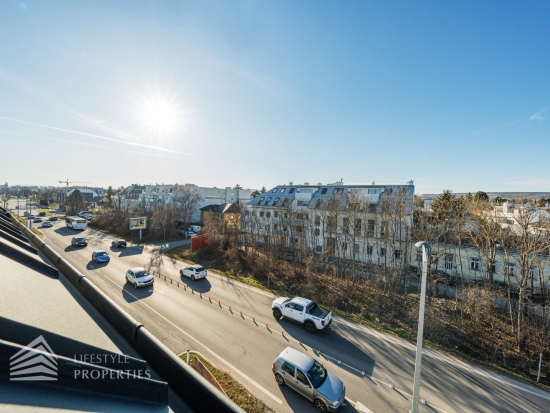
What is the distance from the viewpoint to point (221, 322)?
47.7 feet

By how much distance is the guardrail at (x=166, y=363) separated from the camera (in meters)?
1.64

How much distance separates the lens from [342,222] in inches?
1015

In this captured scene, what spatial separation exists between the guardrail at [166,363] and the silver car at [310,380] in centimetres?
873

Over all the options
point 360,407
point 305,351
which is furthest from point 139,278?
point 360,407

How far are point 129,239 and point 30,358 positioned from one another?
43842 millimetres

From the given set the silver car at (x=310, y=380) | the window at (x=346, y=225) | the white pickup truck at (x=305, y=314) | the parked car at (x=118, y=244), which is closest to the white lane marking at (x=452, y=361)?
the white pickup truck at (x=305, y=314)

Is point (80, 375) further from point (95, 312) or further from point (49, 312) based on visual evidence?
point (95, 312)

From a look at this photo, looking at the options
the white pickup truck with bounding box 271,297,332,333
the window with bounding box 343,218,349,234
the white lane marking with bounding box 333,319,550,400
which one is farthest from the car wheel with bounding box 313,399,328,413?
the window with bounding box 343,218,349,234

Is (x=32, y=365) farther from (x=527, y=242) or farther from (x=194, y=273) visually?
(x=194, y=273)

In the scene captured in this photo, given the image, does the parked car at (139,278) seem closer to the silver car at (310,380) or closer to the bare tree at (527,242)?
the silver car at (310,380)

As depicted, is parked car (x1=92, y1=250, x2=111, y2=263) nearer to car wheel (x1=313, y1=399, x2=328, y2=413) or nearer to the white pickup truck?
the white pickup truck

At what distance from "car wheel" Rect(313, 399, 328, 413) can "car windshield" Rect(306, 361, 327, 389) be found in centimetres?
45

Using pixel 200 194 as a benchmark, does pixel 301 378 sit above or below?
below

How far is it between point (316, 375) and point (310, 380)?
392 mm
